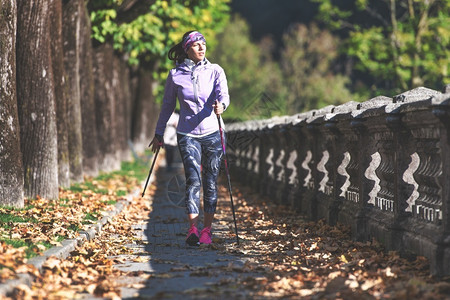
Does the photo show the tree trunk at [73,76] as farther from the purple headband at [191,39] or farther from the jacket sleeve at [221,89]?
the jacket sleeve at [221,89]

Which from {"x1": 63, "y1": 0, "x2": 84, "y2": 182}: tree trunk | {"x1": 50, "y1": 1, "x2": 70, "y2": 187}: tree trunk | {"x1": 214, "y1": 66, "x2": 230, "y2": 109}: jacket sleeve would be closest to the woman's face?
{"x1": 214, "y1": 66, "x2": 230, "y2": 109}: jacket sleeve

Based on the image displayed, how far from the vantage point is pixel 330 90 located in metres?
69.1

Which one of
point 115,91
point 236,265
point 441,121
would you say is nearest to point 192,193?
point 236,265

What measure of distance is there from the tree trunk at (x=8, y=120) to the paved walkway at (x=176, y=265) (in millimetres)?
1765

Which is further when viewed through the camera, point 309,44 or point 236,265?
point 309,44

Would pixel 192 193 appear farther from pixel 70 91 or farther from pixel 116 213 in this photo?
pixel 70 91

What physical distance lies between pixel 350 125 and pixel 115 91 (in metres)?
17.2

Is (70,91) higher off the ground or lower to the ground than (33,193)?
higher

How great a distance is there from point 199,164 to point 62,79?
6947mm

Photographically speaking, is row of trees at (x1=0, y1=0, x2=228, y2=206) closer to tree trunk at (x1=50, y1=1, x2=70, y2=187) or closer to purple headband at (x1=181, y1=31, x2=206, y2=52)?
tree trunk at (x1=50, y1=1, x2=70, y2=187)

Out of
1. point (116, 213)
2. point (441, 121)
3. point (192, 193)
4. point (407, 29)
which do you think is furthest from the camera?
point (407, 29)

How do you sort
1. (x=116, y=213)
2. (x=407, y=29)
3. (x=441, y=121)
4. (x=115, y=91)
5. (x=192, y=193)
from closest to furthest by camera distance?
1. (x=441, y=121)
2. (x=192, y=193)
3. (x=116, y=213)
4. (x=115, y=91)
5. (x=407, y=29)

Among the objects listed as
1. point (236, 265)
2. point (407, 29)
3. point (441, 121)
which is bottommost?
point (236, 265)

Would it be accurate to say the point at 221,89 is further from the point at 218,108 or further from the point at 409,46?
the point at 409,46
